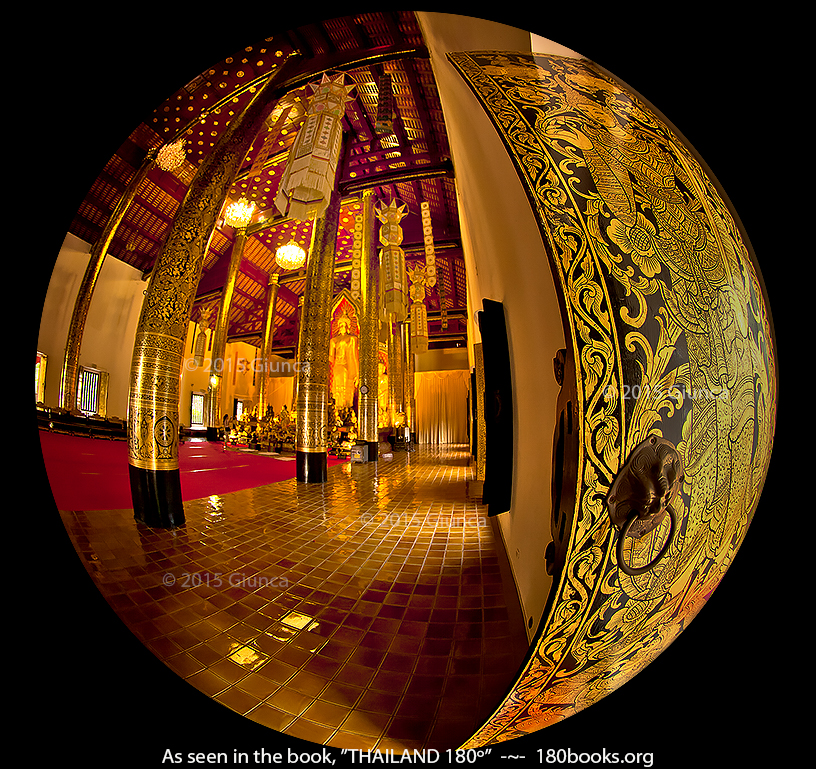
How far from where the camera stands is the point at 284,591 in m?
0.46

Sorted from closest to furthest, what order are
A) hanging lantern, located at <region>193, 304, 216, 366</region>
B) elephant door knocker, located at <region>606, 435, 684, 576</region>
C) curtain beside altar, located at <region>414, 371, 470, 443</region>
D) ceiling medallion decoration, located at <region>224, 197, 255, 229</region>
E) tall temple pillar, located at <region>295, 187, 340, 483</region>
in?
elephant door knocker, located at <region>606, 435, 684, 576</region>, hanging lantern, located at <region>193, 304, 216, 366</region>, ceiling medallion decoration, located at <region>224, 197, 255, 229</region>, tall temple pillar, located at <region>295, 187, 340, 483</region>, curtain beside altar, located at <region>414, 371, 470, 443</region>

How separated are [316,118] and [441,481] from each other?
1003 mm

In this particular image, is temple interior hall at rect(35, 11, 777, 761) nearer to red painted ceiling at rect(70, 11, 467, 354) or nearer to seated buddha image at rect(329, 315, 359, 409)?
red painted ceiling at rect(70, 11, 467, 354)

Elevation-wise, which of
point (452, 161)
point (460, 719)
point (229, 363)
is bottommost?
point (460, 719)

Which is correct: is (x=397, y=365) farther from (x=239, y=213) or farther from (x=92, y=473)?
(x=92, y=473)

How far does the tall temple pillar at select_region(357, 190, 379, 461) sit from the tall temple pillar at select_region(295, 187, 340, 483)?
0.11 metres

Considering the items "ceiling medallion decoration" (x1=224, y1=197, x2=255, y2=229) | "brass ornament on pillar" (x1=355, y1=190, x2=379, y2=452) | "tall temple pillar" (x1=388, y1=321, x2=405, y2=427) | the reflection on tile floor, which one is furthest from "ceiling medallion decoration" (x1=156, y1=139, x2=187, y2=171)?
"tall temple pillar" (x1=388, y1=321, x2=405, y2=427)

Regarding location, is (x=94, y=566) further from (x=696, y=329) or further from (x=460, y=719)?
(x=696, y=329)

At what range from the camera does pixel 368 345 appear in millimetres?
1133

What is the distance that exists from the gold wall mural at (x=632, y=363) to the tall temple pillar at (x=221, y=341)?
60 centimetres

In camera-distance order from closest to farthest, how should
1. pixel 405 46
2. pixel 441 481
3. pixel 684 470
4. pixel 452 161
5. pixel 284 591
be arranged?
pixel 684 470 → pixel 284 591 → pixel 405 46 → pixel 452 161 → pixel 441 481

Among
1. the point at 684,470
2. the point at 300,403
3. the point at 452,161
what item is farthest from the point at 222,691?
the point at 452,161

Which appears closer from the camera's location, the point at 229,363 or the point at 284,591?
the point at 284,591

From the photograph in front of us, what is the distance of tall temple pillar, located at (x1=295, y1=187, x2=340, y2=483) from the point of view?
0.81 meters
